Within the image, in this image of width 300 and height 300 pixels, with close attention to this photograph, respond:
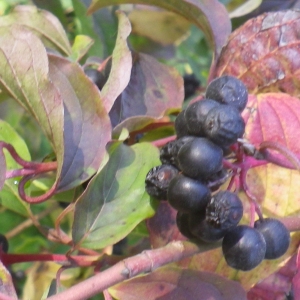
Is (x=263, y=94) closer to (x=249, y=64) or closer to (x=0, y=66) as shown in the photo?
(x=249, y=64)

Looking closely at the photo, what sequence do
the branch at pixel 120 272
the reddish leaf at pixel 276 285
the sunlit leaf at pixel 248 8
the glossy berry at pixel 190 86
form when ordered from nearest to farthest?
the branch at pixel 120 272
the reddish leaf at pixel 276 285
the sunlit leaf at pixel 248 8
the glossy berry at pixel 190 86

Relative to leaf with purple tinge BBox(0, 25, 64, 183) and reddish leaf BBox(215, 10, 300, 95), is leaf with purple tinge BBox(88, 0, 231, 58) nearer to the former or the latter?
reddish leaf BBox(215, 10, 300, 95)

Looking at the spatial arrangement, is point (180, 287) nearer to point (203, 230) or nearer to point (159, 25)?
point (203, 230)

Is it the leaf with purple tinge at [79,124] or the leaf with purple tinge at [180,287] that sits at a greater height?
the leaf with purple tinge at [79,124]

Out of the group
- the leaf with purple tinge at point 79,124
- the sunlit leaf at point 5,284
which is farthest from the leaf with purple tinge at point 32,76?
the sunlit leaf at point 5,284

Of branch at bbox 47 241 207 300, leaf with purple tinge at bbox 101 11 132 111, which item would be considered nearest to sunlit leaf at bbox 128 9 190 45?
leaf with purple tinge at bbox 101 11 132 111

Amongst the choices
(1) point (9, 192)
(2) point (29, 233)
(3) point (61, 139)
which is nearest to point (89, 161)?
(3) point (61, 139)


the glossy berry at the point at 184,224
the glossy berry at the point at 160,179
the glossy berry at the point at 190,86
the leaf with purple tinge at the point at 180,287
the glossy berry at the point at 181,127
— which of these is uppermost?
the glossy berry at the point at 181,127

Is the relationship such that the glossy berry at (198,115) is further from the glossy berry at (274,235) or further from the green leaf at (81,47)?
the green leaf at (81,47)

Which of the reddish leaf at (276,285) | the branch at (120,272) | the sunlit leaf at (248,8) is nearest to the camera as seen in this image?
the branch at (120,272)
